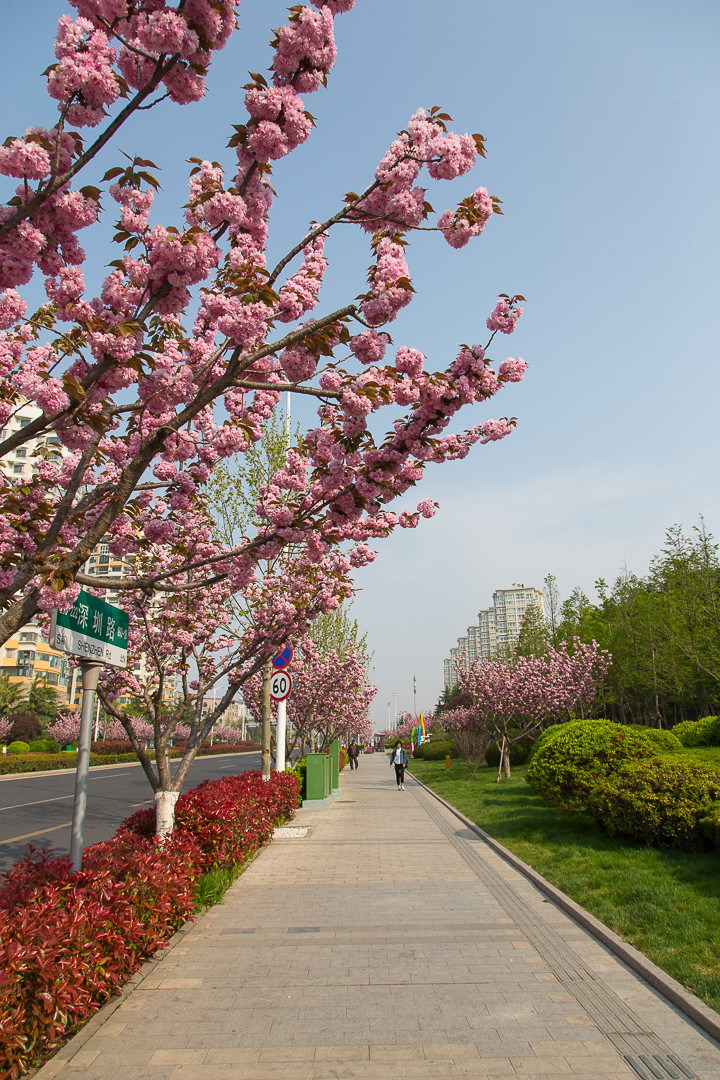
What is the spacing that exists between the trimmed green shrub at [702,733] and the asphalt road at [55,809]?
14.6 metres

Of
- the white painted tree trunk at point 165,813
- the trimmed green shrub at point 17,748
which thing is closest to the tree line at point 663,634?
the white painted tree trunk at point 165,813

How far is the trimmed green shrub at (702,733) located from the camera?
61.9 ft

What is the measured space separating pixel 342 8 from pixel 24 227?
7.20 ft

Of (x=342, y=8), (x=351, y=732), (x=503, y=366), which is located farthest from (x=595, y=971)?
(x=351, y=732)

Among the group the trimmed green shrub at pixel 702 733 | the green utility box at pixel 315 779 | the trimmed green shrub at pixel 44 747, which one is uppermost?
the trimmed green shrub at pixel 702 733

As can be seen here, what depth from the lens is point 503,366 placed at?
5.15 meters

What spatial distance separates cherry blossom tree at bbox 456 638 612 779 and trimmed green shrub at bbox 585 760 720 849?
548 inches

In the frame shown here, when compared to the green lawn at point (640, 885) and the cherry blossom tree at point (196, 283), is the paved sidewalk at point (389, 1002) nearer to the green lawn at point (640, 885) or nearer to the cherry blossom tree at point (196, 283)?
the green lawn at point (640, 885)

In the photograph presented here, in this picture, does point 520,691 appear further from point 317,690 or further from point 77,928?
point 77,928

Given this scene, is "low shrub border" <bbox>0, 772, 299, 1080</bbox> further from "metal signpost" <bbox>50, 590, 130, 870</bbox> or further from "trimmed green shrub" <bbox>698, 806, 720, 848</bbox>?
"trimmed green shrub" <bbox>698, 806, 720, 848</bbox>

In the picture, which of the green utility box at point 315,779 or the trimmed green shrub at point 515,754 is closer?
the green utility box at point 315,779

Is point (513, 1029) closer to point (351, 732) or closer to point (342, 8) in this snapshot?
point (342, 8)

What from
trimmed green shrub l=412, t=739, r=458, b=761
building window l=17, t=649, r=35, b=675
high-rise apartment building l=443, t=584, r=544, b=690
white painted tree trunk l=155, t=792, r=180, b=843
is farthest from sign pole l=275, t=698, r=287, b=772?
high-rise apartment building l=443, t=584, r=544, b=690

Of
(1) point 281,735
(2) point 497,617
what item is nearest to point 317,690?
(1) point 281,735
